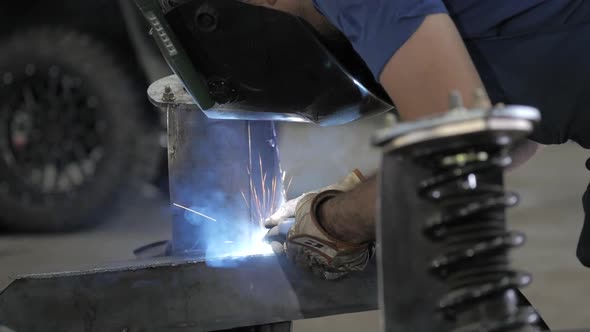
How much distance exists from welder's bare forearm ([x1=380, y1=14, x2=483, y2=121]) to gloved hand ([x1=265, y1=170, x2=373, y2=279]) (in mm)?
594

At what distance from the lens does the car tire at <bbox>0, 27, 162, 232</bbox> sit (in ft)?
14.0

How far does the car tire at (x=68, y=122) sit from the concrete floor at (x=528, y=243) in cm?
28

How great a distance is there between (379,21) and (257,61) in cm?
62

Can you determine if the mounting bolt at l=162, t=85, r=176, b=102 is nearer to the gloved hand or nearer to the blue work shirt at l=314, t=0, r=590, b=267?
the gloved hand

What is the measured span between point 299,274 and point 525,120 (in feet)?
3.60

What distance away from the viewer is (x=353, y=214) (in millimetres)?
1883

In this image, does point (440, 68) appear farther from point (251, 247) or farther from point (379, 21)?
point (251, 247)

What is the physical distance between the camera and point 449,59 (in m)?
1.36

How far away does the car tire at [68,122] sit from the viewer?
168 inches

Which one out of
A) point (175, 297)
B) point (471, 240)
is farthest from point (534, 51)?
point (175, 297)

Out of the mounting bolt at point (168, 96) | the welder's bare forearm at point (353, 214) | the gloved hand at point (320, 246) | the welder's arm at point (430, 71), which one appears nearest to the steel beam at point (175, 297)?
the gloved hand at point (320, 246)

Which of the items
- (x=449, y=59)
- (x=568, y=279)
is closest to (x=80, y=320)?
(x=449, y=59)

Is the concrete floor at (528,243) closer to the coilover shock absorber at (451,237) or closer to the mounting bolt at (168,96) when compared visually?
the mounting bolt at (168,96)

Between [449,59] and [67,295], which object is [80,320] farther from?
[449,59]
